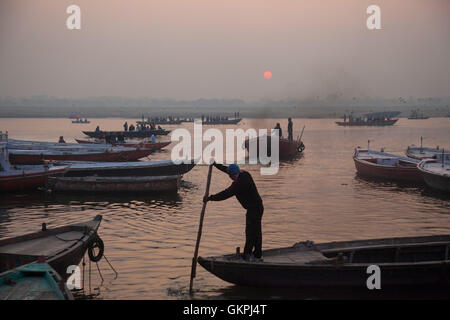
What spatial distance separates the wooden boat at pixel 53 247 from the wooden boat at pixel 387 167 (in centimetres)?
1689

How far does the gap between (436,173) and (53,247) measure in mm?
16446

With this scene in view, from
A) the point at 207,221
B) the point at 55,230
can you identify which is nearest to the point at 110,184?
the point at 207,221

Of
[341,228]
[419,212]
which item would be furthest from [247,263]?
[419,212]

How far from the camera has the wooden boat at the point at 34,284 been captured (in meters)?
8.48

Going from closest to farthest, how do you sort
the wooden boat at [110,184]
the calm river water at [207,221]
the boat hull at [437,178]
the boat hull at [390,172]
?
the calm river water at [207,221] < the wooden boat at [110,184] < the boat hull at [437,178] < the boat hull at [390,172]

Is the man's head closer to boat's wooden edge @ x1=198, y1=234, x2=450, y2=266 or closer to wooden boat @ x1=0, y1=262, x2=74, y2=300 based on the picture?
boat's wooden edge @ x1=198, y1=234, x2=450, y2=266

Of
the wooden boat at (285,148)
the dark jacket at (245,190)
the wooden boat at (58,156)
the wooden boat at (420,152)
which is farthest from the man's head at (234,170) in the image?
the wooden boat at (285,148)

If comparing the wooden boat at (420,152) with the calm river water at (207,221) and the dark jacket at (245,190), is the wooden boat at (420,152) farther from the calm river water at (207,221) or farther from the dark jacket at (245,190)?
the dark jacket at (245,190)

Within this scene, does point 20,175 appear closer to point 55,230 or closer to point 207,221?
point 207,221

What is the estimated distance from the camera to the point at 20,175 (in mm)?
21656
